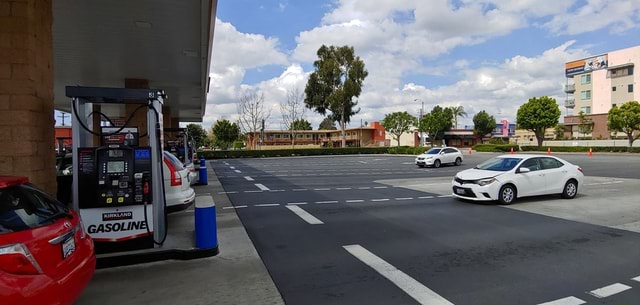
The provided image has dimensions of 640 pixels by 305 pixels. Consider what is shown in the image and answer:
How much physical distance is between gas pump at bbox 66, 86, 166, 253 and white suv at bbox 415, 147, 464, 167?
23.9 m

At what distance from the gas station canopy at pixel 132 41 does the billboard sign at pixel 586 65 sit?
74623mm

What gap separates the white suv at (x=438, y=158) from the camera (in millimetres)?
27953

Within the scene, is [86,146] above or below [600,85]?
below

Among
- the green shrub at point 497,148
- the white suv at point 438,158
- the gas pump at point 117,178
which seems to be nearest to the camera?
the gas pump at point 117,178

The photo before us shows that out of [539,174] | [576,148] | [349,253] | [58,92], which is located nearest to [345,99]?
[576,148]

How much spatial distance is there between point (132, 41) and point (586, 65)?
269 ft

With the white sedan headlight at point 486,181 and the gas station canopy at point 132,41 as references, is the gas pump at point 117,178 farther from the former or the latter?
the white sedan headlight at point 486,181

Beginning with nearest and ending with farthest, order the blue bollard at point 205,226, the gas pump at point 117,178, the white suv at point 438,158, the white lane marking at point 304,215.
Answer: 1. the gas pump at point 117,178
2. the blue bollard at point 205,226
3. the white lane marking at point 304,215
4. the white suv at point 438,158

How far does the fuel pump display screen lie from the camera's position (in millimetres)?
5845

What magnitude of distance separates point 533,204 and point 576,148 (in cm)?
A: 4712

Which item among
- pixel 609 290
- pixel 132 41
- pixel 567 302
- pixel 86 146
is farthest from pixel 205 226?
pixel 132 41

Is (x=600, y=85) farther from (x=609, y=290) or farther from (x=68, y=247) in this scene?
(x=68, y=247)

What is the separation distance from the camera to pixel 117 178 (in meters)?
5.86

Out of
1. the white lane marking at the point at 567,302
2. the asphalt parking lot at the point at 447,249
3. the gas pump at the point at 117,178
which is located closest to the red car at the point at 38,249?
the gas pump at the point at 117,178
